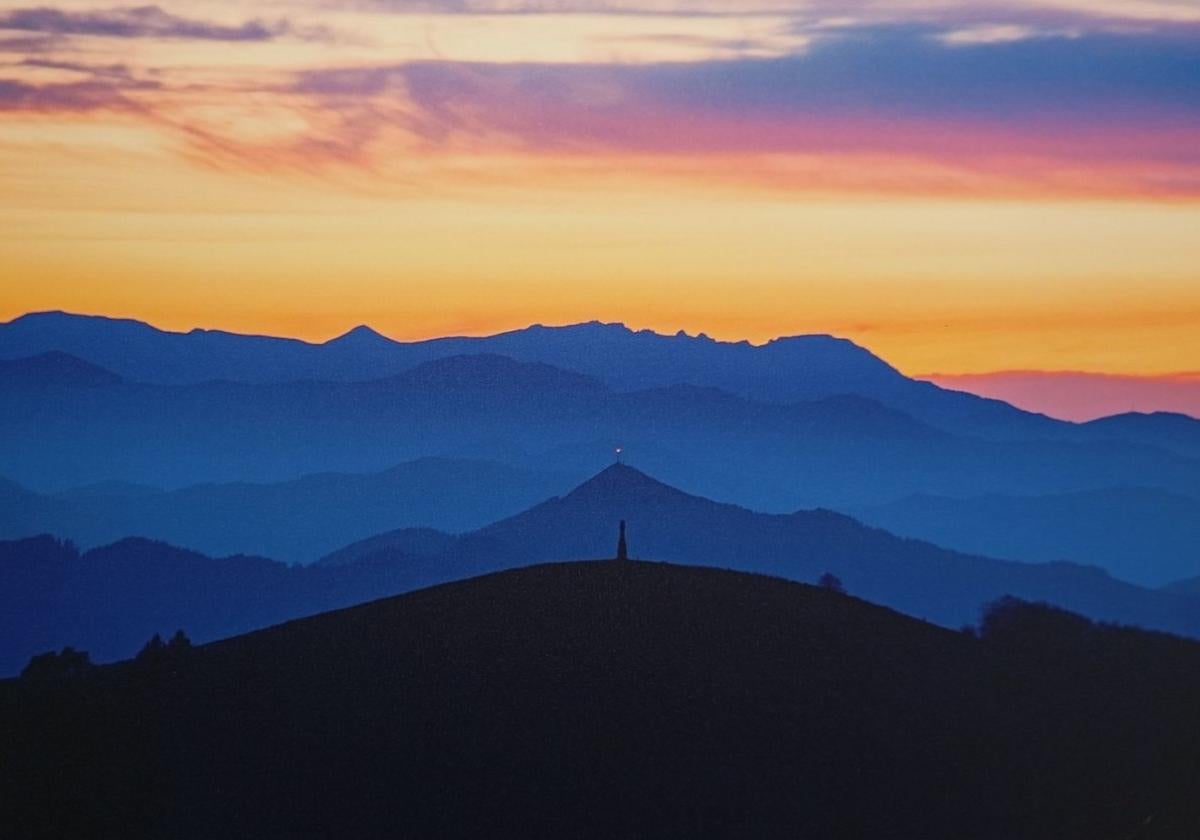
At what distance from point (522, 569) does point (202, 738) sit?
687 inches

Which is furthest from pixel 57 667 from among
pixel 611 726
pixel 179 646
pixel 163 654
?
pixel 611 726

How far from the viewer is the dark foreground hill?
51.0 metres

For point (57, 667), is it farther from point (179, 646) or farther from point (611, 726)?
point (611, 726)

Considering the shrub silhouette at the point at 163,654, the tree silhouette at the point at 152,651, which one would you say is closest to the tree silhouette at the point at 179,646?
the shrub silhouette at the point at 163,654

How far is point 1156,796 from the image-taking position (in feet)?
177

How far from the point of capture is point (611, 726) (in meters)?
56.0

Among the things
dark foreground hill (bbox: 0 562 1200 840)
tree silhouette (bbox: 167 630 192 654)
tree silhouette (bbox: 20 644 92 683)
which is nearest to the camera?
dark foreground hill (bbox: 0 562 1200 840)

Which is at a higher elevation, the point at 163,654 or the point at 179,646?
the point at 179,646

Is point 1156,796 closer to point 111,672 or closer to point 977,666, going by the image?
point 977,666

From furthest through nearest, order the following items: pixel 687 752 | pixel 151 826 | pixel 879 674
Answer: pixel 879 674 → pixel 687 752 → pixel 151 826

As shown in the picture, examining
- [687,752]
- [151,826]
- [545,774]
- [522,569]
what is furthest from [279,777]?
[522,569]

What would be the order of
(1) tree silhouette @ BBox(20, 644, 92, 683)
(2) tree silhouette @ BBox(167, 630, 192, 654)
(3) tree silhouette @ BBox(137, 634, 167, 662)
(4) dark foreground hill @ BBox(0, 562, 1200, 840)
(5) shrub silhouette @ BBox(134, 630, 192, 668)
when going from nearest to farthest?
(4) dark foreground hill @ BBox(0, 562, 1200, 840), (5) shrub silhouette @ BBox(134, 630, 192, 668), (3) tree silhouette @ BBox(137, 634, 167, 662), (2) tree silhouette @ BBox(167, 630, 192, 654), (1) tree silhouette @ BBox(20, 644, 92, 683)

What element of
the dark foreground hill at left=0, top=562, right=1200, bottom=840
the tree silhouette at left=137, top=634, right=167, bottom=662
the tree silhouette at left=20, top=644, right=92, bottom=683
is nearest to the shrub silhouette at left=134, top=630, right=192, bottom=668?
the tree silhouette at left=137, top=634, right=167, bottom=662

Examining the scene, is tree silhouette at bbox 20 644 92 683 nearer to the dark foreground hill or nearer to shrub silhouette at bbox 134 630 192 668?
the dark foreground hill
